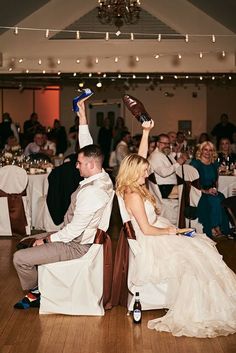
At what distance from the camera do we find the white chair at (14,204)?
28.6 ft

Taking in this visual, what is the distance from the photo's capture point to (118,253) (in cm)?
554

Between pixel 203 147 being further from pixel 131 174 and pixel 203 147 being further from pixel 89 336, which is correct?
pixel 89 336

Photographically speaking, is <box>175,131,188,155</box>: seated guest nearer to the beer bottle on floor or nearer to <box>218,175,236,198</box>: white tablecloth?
<box>218,175,236,198</box>: white tablecloth

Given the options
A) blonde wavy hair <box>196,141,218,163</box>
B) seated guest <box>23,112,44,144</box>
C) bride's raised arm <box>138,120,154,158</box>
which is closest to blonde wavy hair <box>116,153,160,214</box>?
bride's raised arm <box>138,120,154,158</box>

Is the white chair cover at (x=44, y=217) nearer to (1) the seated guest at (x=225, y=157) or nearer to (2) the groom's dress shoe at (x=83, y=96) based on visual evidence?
(1) the seated guest at (x=225, y=157)

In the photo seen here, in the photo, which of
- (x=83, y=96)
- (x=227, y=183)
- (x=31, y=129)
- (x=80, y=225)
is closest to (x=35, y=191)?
(x=227, y=183)

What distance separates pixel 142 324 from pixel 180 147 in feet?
22.5

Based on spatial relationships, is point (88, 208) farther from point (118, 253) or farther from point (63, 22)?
point (63, 22)

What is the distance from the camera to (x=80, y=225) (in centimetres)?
530

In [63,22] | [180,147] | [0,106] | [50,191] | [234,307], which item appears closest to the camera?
[234,307]

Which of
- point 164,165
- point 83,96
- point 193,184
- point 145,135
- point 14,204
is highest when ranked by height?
point 83,96

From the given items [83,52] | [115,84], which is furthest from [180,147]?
[115,84]

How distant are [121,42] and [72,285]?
9783mm

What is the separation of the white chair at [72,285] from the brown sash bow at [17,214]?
3417mm
